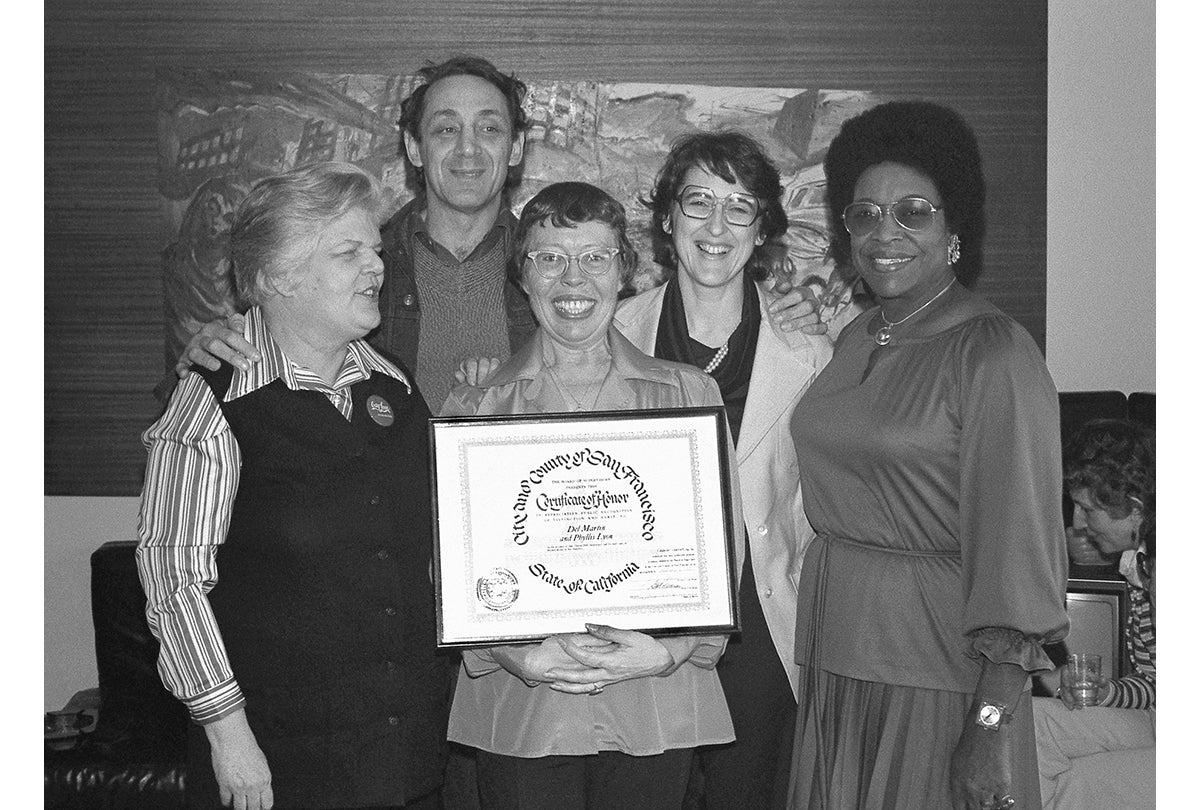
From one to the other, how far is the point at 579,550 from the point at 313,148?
211cm

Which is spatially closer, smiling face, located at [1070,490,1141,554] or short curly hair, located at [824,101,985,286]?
short curly hair, located at [824,101,985,286]

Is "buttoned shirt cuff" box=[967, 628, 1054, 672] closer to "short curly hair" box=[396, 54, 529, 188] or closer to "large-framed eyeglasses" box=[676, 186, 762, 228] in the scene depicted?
"large-framed eyeglasses" box=[676, 186, 762, 228]

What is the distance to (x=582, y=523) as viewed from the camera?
98.6 inches

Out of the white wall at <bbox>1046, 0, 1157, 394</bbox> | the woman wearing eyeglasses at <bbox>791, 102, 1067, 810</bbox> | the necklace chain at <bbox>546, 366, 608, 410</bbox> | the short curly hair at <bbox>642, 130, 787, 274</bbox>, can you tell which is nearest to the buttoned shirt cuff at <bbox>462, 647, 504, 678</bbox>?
the necklace chain at <bbox>546, 366, 608, 410</bbox>

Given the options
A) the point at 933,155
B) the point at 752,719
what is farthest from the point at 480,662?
the point at 933,155

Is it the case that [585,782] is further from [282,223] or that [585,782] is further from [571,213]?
[282,223]

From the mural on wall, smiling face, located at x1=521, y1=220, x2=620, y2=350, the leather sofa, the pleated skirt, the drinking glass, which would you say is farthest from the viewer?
the mural on wall

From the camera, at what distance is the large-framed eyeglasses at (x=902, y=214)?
2506mm

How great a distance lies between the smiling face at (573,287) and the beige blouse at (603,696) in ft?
0.26

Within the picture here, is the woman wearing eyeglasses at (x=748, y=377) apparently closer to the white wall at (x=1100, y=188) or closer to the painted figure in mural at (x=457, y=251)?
the painted figure in mural at (x=457, y=251)

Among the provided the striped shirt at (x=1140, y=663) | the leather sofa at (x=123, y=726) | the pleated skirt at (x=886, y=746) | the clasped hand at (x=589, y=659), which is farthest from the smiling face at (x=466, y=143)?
the striped shirt at (x=1140, y=663)

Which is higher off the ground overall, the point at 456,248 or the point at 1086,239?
the point at 1086,239

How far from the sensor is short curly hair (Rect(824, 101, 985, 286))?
2.53m

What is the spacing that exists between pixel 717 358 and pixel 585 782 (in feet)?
3.37
